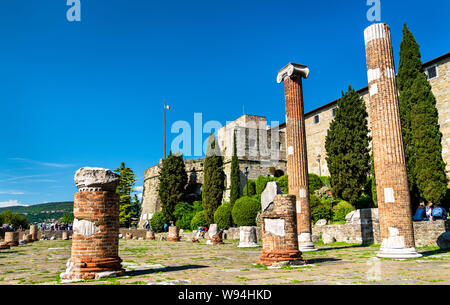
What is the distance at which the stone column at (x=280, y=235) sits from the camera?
7477 millimetres

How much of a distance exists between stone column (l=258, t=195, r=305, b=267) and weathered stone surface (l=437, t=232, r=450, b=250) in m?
4.89

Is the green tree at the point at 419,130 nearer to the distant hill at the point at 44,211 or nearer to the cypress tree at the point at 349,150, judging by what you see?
the cypress tree at the point at 349,150

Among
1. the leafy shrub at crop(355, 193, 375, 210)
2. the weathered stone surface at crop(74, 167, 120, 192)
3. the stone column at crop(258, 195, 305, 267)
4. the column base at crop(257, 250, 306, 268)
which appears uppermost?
the weathered stone surface at crop(74, 167, 120, 192)

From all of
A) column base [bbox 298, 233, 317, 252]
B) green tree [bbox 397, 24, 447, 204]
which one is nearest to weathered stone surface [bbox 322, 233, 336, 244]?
column base [bbox 298, 233, 317, 252]

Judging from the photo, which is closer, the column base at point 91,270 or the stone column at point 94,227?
the column base at point 91,270

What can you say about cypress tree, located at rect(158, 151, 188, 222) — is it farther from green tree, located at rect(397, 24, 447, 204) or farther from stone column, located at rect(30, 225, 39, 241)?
green tree, located at rect(397, 24, 447, 204)

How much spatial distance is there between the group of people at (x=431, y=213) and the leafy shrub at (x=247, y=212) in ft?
42.2

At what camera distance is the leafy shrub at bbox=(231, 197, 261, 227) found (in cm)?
2430

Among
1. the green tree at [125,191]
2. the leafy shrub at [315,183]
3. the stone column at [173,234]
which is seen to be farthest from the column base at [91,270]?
the green tree at [125,191]

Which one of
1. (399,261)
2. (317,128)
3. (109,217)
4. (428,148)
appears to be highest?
(317,128)

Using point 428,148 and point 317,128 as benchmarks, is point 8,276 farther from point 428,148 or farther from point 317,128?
point 317,128

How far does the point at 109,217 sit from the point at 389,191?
22.7 ft
